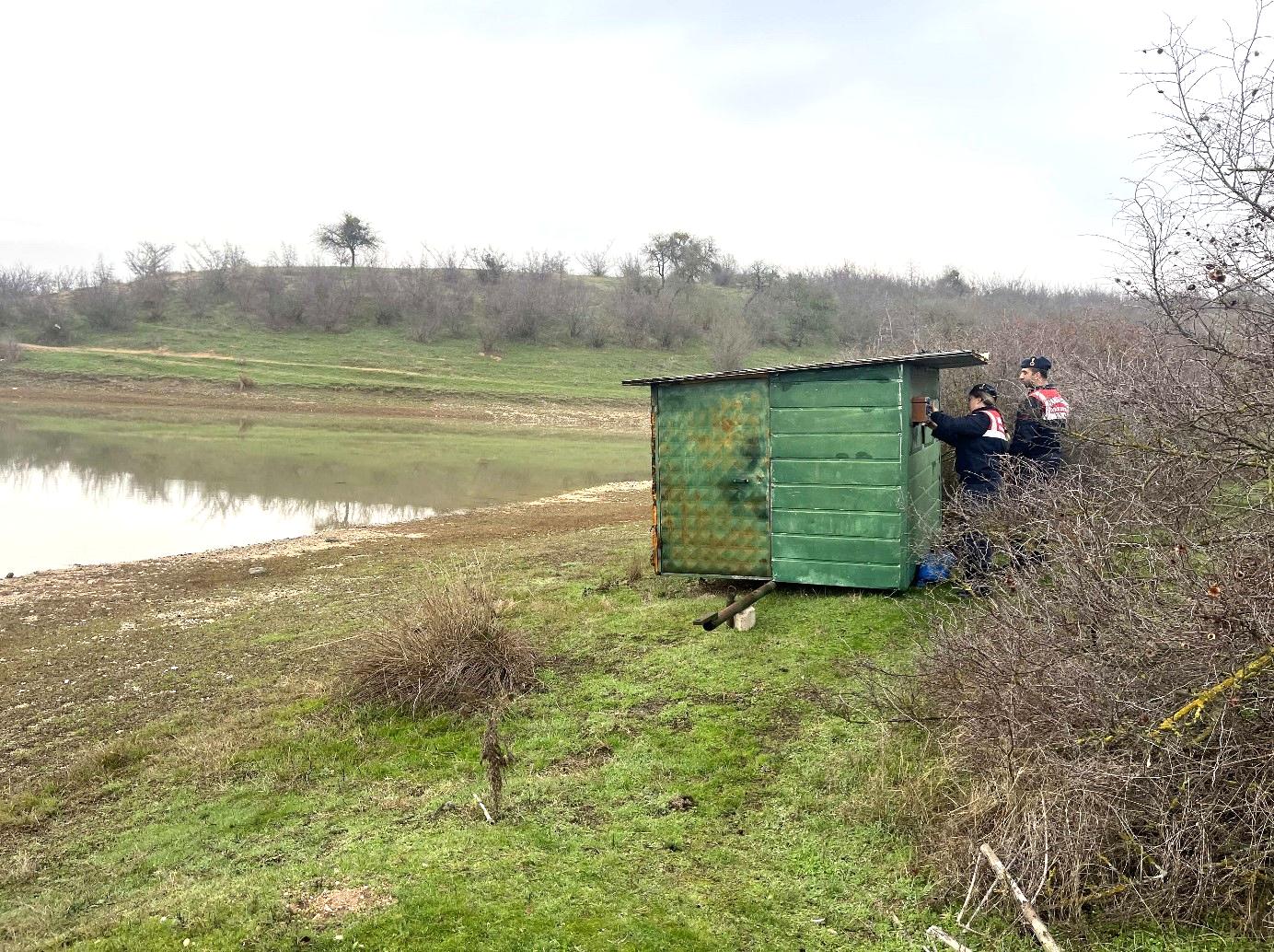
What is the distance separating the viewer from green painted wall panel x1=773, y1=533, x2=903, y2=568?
327 inches

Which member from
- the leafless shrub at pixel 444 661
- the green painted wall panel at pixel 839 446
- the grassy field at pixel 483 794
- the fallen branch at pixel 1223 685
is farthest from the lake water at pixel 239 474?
the fallen branch at pixel 1223 685

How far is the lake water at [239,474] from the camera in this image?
1727cm

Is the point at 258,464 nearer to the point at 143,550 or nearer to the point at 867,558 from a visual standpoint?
the point at 143,550

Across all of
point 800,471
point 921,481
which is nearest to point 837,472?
point 800,471

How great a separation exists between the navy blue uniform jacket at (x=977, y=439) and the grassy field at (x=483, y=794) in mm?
1324

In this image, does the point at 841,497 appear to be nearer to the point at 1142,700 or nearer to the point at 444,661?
the point at 444,661

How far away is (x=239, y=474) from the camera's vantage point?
Result: 23.9 metres

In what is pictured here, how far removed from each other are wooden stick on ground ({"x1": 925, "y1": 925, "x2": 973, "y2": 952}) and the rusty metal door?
5.44 meters

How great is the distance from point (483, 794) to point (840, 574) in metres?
4.44

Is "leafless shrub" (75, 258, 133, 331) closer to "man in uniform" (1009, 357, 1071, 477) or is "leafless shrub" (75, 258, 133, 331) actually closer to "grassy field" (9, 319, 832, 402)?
"grassy field" (9, 319, 832, 402)

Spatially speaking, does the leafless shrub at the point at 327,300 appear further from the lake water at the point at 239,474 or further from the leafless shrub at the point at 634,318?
the lake water at the point at 239,474

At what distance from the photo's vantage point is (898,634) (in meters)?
7.43

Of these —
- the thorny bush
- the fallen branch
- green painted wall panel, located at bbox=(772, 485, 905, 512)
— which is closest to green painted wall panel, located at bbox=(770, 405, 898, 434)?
green painted wall panel, located at bbox=(772, 485, 905, 512)

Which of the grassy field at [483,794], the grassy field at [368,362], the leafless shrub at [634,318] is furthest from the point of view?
the leafless shrub at [634,318]
